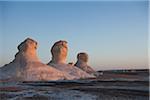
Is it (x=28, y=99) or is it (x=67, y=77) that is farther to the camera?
(x=67, y=77)

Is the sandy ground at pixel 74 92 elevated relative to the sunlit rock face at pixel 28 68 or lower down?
lower down

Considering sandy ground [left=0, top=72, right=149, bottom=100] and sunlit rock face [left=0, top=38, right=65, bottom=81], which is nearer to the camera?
sandy ground [left=0, top=72, right=149, bottom=100]

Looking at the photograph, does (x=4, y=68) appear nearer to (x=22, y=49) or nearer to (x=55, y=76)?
(x=22, y=49)

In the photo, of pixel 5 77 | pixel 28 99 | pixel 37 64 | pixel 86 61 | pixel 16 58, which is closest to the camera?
pixel 28 99

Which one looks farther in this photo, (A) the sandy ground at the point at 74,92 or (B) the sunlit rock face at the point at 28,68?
(B) the sunlit rock face at the point at 28,68

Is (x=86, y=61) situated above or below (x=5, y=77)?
above

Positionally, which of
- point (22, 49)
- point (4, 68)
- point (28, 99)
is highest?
point (22, 49)

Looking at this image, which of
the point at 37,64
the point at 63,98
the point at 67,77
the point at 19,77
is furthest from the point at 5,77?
the point at 63,98

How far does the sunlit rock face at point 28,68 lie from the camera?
1775 inches

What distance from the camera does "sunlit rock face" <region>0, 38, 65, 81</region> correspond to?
45.1 m

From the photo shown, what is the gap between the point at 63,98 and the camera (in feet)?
63.6

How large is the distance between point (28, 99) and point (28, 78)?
26.6 m

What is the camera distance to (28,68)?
152ft

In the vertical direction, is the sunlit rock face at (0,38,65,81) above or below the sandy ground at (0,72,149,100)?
above
